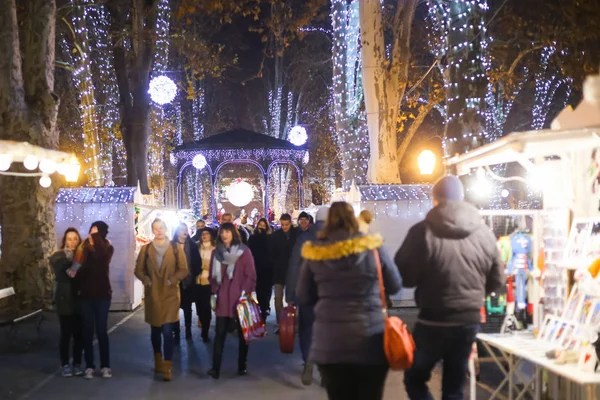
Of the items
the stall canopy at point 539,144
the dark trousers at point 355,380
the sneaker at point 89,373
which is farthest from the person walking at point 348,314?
the sneaker at point 89,373

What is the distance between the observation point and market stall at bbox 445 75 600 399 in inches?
214

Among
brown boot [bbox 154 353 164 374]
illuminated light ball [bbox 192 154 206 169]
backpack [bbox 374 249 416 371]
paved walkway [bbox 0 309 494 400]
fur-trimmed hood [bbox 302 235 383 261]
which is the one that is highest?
illuminated light ball [bbox 192 154 206 169]

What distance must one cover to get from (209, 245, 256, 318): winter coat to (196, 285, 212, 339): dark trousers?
105 inches

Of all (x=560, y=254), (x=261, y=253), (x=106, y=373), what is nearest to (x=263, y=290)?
(x=261, y=253)

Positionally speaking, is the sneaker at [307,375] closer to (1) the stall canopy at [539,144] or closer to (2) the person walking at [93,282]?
(2) the person walking at [93,282]

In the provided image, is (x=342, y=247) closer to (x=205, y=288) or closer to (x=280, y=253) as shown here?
(x=205, y=288)

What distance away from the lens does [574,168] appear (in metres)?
6.41

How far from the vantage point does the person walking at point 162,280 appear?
801 cm

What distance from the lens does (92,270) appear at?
799 centimetres

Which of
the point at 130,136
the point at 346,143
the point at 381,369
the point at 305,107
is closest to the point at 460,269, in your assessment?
the point at 381,369

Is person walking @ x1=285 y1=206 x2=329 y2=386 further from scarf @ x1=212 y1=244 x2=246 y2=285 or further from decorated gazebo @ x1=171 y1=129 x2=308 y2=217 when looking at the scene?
decorated gazebo @ x1=171 y1=129 x2=308 y2=217

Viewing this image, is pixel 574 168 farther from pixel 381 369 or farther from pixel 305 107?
pixel 305 107

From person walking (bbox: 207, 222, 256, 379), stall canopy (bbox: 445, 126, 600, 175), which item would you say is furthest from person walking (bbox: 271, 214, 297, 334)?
stall canopy (bbox: 445, 126, 600, 175)

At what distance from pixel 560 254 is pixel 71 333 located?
18.2 ft
